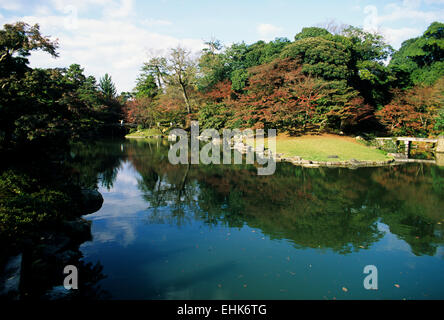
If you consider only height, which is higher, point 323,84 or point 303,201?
point 323,84

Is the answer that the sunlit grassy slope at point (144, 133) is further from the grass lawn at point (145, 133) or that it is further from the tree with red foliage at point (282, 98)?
the tree with red foliage at point (282, 98)

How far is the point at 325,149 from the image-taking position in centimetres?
1619

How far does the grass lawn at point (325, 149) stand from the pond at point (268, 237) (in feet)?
12.7

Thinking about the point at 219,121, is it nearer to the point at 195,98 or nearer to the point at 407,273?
the point at 195,98

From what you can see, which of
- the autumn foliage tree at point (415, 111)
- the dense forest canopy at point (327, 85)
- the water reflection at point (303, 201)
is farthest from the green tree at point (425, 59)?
the water reflection at point (303, 201)

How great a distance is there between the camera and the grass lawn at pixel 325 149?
48.9 ft

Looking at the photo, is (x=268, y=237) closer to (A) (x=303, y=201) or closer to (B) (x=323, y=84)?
(A) (x=303, y=201)

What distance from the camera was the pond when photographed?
4086mm

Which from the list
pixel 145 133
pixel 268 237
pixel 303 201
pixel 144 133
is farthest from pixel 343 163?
pixel 144 133

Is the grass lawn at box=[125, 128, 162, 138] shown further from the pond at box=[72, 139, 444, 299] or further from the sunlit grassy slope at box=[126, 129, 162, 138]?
the pond at box=[72, 139, 444, 299]

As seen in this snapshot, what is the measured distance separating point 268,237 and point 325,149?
11.8m
